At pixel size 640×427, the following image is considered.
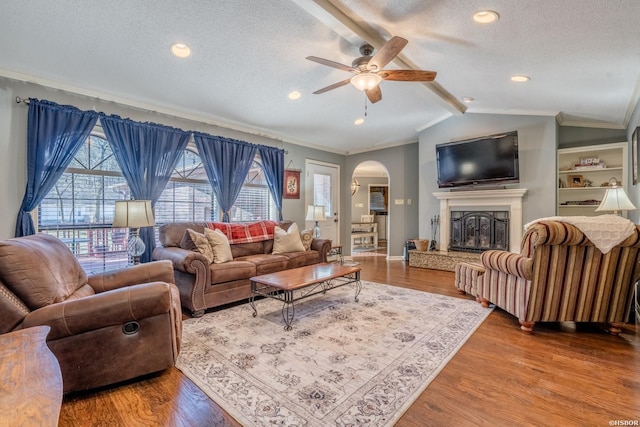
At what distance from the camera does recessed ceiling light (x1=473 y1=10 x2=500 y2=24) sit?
7.48ft

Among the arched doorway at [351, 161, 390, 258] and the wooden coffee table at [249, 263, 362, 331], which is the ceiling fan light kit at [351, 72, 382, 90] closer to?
the wooden coffee table at [249, 263, 362, 331]

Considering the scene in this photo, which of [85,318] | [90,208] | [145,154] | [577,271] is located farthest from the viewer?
[145,154]

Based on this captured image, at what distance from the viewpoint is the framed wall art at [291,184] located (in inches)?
230

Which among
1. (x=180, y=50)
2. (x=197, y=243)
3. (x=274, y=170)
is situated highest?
(x=180, y=50)

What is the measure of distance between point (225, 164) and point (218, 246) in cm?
159

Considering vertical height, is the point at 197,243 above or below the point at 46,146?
below

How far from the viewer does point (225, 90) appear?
370 cm

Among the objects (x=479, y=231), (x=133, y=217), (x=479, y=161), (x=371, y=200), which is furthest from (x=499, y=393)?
(x=371, y=200)

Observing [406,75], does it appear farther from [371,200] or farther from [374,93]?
[371,200]

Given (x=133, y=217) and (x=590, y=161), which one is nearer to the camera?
(x=133, y=217)

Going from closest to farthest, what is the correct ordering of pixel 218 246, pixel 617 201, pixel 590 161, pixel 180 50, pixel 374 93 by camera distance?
pixel 180 50, pixel 374 93, pixel 617 201, pixel 218 246, pixel 590 161

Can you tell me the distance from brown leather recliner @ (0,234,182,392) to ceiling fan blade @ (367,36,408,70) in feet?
7.99

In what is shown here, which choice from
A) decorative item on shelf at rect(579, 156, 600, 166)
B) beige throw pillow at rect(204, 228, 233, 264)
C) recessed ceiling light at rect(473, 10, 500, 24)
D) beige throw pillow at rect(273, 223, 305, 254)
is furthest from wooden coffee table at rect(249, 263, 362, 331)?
decorative item on shelf at rect(579, 156, 600, 166)

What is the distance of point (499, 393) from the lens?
1.85m
